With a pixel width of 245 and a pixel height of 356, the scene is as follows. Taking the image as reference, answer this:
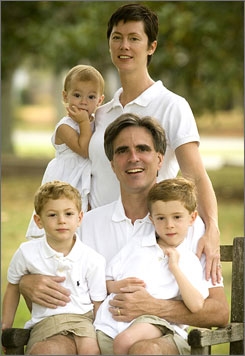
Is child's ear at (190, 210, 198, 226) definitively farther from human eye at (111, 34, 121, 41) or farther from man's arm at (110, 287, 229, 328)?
human eye at (111, 34, 121, 41)

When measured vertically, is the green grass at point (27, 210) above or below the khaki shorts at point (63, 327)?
above

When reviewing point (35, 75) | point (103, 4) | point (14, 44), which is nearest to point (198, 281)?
point (103, 4)

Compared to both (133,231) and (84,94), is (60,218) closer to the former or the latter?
(133,231)

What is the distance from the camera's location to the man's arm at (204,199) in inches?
178

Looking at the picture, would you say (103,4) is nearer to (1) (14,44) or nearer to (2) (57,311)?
(1) (14,44)

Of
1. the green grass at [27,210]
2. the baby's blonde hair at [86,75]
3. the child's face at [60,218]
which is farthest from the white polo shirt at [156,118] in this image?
the green grass at [27,210]

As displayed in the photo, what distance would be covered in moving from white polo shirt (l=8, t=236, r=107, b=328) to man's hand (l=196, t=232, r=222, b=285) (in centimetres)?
44

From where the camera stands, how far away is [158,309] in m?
4.35

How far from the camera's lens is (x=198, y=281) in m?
4.41

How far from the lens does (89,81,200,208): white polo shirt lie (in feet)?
15.7

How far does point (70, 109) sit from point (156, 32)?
23.6 inches

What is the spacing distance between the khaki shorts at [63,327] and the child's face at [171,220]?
50 cm

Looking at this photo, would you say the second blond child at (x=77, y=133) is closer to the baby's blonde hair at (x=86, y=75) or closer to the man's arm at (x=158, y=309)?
the baby's blonde hair at (x=86, y=75)

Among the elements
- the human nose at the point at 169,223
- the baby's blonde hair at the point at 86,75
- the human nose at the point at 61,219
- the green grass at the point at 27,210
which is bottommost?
the human nose at the point at 169,223
